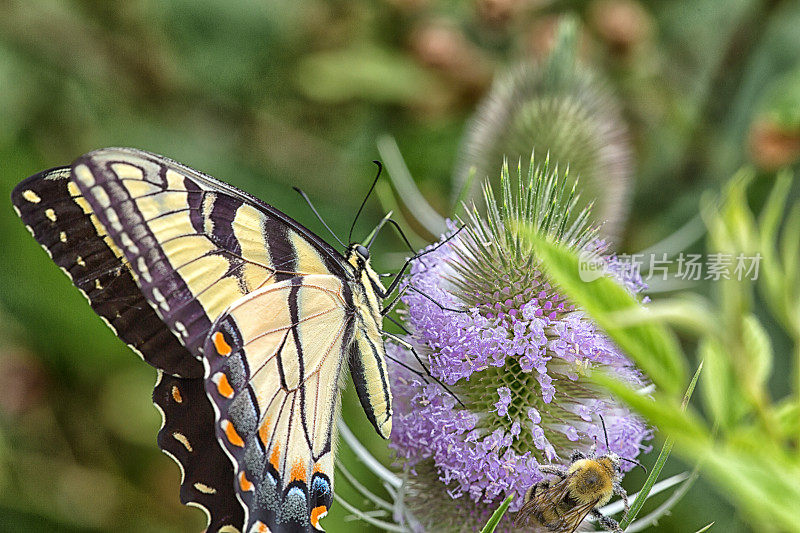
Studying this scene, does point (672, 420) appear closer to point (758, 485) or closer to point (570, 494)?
point (758, 485)

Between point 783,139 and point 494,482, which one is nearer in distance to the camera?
point 494,482

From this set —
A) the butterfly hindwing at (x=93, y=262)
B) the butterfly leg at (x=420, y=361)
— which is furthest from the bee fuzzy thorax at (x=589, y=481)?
the butterfly hindwing at (x=93, y=262)

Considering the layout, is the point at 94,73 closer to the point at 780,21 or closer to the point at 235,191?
the point at 235,191

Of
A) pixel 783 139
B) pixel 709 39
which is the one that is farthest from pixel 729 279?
pixel 709 39

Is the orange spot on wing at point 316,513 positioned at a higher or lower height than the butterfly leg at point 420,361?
lower

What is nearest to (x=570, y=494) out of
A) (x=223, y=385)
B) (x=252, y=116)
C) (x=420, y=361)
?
(x=420, y=361)

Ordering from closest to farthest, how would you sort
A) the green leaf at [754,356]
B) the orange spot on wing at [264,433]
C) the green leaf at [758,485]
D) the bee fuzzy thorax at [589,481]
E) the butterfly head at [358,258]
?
the green leaf at [758,485]
the green leaf at [754,356]
the bee fuzzy thorax at [589,481]
the orange spot on wing at [264,433]
the butterfly head at [358,258]

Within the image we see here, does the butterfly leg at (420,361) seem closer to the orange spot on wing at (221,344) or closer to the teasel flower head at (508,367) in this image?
the teasel flower head at (508,367)

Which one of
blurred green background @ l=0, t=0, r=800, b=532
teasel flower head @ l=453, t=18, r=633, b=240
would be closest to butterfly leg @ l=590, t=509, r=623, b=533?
teasel flower head @ l=453, t=18, r=633, b=240
